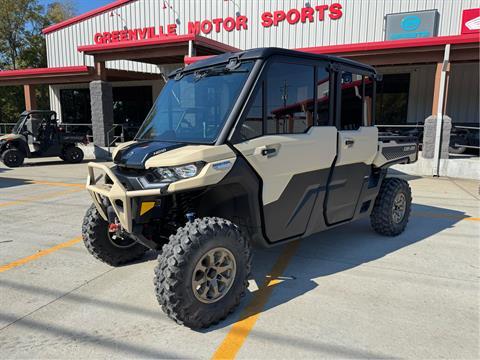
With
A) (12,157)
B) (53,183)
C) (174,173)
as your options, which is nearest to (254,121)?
(174,173)

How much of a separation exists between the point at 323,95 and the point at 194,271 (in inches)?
91.4

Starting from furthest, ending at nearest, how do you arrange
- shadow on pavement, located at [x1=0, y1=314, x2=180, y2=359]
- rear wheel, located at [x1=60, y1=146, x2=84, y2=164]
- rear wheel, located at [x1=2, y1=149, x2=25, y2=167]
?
rear wheel, located at [x1=60, y1=146, x2=84, y2=164]
rear wheel, located at [x1=2, y1=149, x2=25, y2=167]
shadow on pavement, located at [x1=0, y1=314, x2=180, y2=359]

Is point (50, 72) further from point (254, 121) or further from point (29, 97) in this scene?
point (254, 121)

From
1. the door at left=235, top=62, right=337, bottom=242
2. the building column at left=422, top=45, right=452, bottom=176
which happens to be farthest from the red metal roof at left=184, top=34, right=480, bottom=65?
the door at left=235, top=62, right=337, bottom=242

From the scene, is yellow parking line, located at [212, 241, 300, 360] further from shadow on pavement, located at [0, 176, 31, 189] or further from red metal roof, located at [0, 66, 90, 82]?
red metal roof, located at [0, 66, 90, 82]

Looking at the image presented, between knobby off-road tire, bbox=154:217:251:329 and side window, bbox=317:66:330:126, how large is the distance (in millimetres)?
A: 1634

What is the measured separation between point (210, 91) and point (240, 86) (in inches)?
14.0

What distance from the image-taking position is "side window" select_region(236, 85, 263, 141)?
129 inches

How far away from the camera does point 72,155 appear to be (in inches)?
569

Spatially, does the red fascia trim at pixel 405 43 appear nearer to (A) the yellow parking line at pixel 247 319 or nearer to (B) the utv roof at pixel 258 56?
(B) the utv roof at pixel 258 56

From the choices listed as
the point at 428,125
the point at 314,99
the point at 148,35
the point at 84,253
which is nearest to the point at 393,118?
the point at 428,125

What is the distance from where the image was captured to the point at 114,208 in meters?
3.17

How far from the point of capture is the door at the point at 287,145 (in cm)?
337

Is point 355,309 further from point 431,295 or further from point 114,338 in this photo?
point 114,338
